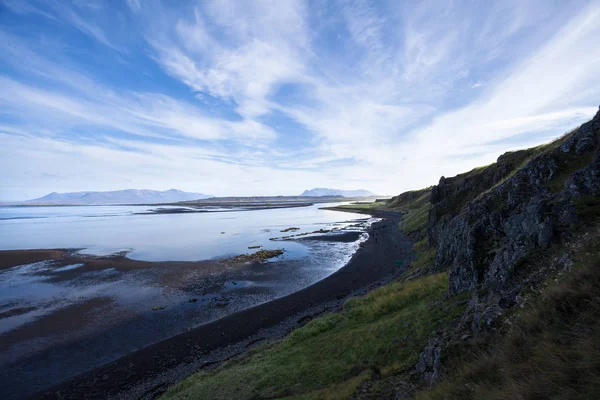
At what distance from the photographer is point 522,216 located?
37.9ft

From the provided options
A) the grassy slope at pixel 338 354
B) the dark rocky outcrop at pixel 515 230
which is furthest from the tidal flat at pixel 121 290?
the dark rocky outcrop at pixel 515 230

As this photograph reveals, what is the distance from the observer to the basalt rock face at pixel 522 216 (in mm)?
10000

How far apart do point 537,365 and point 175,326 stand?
2778 centimetres

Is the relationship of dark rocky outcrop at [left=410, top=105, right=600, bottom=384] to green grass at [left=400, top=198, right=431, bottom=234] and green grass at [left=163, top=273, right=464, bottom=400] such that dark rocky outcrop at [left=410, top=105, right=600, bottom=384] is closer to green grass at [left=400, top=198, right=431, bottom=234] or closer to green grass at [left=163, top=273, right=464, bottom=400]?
green grass at [left=163, top=273, right=464, bottom=400]

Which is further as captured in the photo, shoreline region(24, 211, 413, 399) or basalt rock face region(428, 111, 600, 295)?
shoreline region(24, 211, 413, 399)

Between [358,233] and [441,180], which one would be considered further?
[358,233]

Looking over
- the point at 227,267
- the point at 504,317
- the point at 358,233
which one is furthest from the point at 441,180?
the point at 504,317

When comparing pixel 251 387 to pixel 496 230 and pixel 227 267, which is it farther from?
pixel 227 267

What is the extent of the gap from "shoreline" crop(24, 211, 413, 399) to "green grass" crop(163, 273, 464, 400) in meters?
2.91

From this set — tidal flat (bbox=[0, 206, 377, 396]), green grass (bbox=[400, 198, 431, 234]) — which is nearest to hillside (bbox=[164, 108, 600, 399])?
tidal flat (bbox=[0, 206, 377, 396])

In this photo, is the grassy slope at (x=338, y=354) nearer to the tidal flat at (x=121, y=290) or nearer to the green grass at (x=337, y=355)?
the green grass at (x=337, y=355)

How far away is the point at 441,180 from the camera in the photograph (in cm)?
4806

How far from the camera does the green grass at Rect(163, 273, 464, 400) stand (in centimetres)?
1209

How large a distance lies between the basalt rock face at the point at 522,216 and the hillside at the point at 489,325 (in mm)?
53
